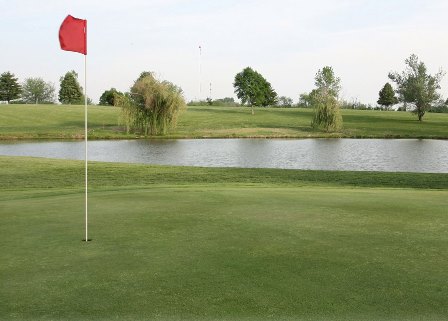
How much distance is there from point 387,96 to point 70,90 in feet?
247

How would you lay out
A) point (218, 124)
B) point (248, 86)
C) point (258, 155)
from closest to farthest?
point (258, 155), point (218, 124), point (248, 86)

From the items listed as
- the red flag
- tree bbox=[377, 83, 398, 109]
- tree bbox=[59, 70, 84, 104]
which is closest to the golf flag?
the red flag

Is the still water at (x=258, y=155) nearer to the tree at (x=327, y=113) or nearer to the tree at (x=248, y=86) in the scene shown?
the tree at (x=327, y=113)

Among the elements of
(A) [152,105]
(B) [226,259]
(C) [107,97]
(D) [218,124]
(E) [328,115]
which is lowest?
(B) [226,259]

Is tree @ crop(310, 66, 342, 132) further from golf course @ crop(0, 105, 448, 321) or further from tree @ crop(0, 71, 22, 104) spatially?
tree @ crop(0, 71, 22, 104)

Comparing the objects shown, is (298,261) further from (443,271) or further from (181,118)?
(181,118)

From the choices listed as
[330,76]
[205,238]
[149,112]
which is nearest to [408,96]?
[330,76]

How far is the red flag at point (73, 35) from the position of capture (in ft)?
21.3

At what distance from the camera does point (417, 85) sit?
2788 inches

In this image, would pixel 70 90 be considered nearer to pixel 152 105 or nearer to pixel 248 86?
pixel 248 86

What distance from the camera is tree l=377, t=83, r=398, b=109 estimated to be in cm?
11812

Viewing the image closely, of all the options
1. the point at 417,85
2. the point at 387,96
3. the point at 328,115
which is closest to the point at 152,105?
the point at 328,115

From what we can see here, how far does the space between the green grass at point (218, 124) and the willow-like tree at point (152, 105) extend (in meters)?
1.87

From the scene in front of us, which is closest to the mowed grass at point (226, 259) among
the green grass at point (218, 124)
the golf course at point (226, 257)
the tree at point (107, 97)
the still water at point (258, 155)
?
the golf course at point (226, 257)
